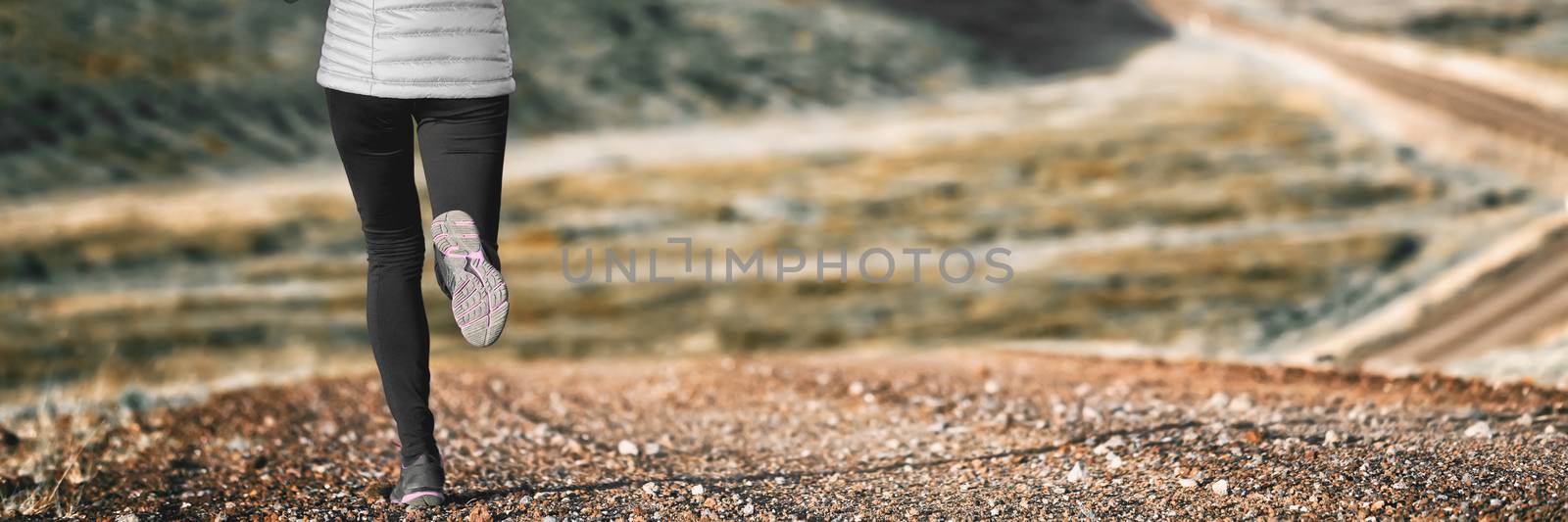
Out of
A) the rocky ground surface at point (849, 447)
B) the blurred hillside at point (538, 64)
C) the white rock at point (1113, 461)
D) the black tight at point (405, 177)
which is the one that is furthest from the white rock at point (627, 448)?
the blurred hillside at point (538, 64)

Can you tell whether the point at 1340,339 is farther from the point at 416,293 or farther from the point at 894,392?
the point at 416,293

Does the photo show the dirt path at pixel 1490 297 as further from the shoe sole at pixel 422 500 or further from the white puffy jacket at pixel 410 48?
the white puffy jacket at pixel 410 48

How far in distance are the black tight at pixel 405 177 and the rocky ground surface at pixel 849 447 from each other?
62 cm

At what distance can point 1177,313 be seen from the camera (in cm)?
688

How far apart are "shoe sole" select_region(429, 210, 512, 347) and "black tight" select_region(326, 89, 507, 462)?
33 millimetres

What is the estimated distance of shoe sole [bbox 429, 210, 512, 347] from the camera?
261 cm

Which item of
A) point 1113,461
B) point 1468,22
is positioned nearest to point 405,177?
point 1113,461

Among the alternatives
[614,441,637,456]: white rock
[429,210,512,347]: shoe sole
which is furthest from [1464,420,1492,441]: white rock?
[429,210,512,347]: shoe sole

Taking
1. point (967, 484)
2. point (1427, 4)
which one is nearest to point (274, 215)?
point (967, 484)

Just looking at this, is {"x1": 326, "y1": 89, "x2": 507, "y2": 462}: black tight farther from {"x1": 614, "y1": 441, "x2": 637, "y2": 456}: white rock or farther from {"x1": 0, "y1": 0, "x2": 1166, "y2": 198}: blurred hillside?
{"x1": 0, "y1": 0, "x2": 1166, "y2": 198}: blurred hillside

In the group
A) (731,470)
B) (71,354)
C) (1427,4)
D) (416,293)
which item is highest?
(1427,4)

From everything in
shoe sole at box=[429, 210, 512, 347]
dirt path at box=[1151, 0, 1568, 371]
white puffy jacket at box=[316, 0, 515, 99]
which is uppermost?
white puffy jacket at box=[316, 0, 515, 99]

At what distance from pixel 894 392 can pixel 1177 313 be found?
8.96 ft

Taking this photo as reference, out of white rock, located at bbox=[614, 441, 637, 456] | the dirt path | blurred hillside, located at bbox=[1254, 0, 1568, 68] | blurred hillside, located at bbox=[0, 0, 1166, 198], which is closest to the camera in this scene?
white rock, located at bbox=[614, 441, 637, 456]
